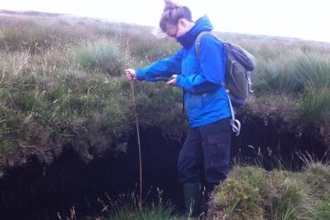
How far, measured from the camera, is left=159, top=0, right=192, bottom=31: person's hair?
5.38m

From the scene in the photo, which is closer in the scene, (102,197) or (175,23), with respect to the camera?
(175,23)

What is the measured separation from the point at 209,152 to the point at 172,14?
5.39 ft

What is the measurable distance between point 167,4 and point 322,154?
11.1 feet

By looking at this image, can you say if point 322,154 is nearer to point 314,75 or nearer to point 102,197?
point 314,75

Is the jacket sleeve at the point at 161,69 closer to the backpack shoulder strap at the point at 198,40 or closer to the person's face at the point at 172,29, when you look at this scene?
the person's face at the point at 172,29

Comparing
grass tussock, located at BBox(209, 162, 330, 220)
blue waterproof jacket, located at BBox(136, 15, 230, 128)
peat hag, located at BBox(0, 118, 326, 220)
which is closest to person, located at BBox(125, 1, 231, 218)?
blue waterproof jacket, located at BBox(136, 15, 230, 128)

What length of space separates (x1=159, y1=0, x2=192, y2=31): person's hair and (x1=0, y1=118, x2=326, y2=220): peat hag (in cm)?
201

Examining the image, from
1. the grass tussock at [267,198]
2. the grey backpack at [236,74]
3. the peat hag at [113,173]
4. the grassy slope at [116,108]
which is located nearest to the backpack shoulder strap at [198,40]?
the grey backpack at [236,74]

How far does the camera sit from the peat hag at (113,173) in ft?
19.7

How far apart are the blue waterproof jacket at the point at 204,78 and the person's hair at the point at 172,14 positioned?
173 millimetres

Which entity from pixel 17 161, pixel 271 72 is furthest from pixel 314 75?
pixel 17 161

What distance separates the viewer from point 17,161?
5.12 m

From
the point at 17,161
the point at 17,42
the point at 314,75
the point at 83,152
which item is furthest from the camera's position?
the point at 17,42

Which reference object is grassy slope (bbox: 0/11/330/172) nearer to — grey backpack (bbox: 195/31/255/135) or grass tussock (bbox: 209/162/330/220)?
grey backpack (bbox: 195/31/255/135)
